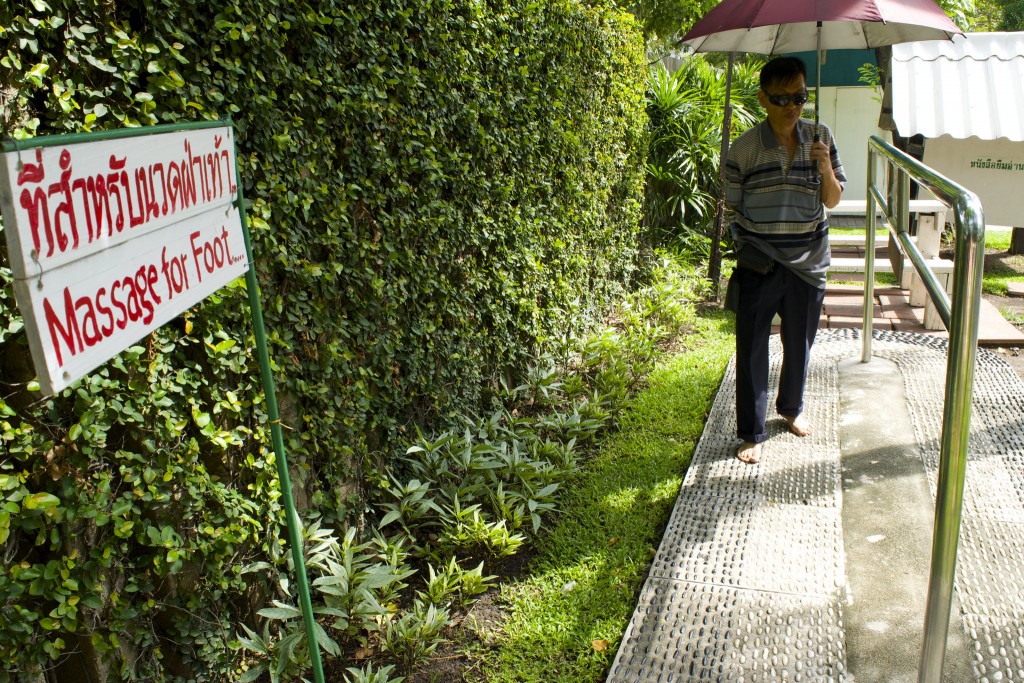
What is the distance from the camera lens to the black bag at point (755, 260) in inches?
160

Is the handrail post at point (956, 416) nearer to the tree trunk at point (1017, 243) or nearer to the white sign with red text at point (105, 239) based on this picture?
the white sign with red text at point (105, 239)

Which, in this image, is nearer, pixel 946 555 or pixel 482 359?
pixel 946 555

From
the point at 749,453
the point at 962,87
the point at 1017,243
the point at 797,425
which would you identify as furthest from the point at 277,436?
the point at 1017,243

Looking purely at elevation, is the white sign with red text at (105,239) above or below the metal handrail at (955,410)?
above

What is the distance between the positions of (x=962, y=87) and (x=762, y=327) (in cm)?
461

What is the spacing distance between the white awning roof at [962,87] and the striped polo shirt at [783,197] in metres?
3.60

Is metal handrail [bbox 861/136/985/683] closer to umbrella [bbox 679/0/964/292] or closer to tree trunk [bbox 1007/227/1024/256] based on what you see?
umbrella [bbox 679/0/964/292]

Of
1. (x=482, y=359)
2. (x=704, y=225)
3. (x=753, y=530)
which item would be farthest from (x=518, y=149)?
(x=704, y=225)

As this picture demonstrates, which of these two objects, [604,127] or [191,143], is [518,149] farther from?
[191,143]

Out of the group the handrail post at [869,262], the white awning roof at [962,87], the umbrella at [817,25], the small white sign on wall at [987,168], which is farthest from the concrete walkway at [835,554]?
the small white sign on wall at [987,168]

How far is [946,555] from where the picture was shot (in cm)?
221

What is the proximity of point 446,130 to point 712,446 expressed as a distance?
87.4 inches

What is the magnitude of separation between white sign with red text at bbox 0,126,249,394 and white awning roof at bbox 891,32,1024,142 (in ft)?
22.1

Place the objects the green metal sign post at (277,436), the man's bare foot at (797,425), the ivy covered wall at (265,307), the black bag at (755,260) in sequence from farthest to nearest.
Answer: the man's bare foot at (797,425) < the black bag at (755,260) < the green metal sign post at (277,436) < the ivy covered wall at (265,307)
